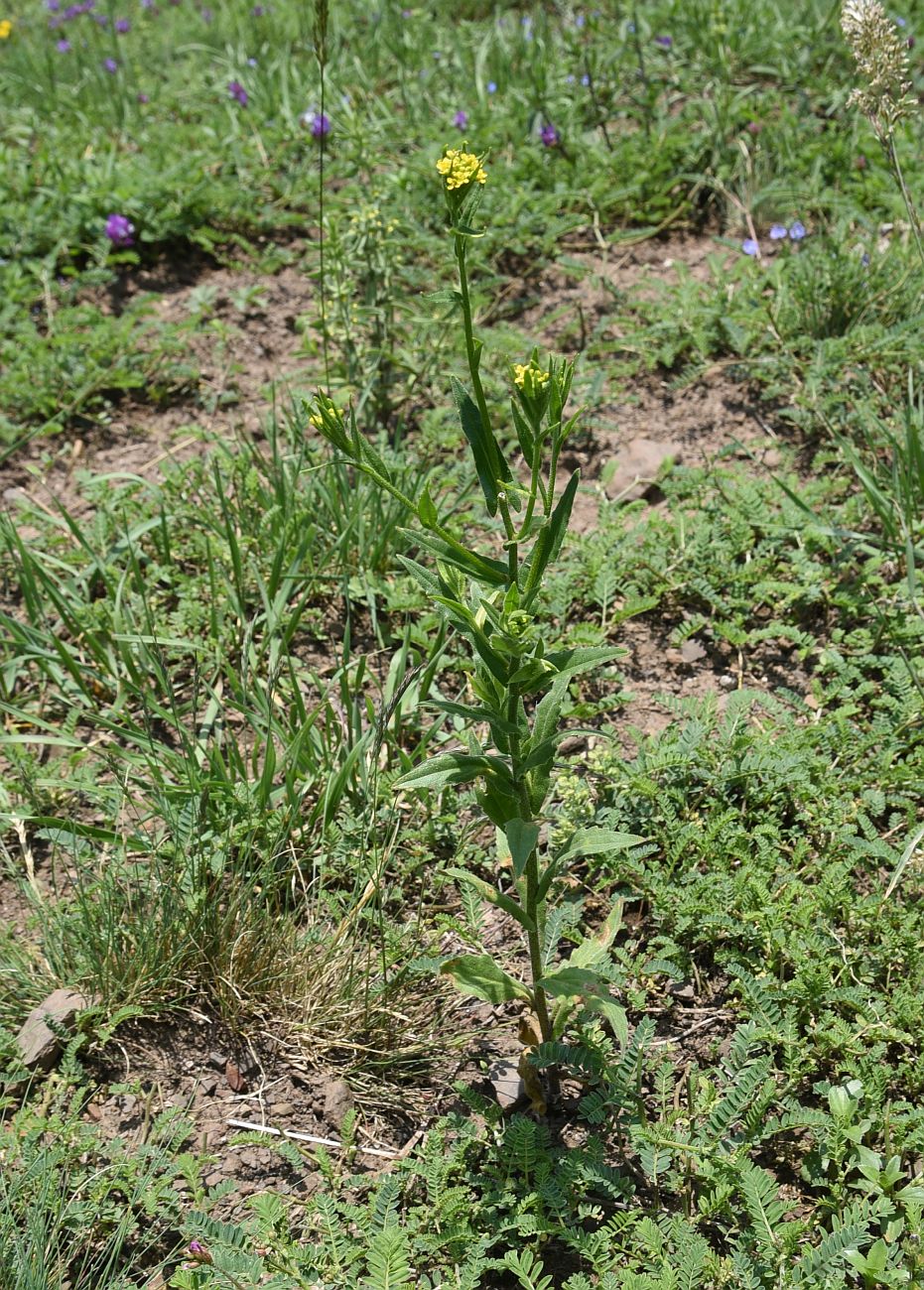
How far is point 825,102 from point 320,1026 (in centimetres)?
394

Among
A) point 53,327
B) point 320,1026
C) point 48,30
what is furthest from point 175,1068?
point 48,30

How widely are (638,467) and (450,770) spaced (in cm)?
176

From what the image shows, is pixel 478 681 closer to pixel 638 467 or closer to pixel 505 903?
pixel 505 903

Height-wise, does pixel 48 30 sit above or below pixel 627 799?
above

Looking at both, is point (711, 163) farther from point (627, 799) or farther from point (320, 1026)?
point (320, 1026)

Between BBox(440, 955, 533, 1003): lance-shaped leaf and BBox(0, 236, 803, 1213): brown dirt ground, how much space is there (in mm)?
225

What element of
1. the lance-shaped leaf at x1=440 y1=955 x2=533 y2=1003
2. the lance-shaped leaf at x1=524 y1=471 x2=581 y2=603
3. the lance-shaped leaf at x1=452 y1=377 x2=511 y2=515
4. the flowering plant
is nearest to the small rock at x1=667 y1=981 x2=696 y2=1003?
the flowering plant

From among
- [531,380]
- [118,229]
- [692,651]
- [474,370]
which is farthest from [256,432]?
[531,380]

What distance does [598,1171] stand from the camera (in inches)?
76.3

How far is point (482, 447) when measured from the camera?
1.76 m

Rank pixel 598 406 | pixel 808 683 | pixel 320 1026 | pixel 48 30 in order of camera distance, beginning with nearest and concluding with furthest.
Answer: pixel 320 1026
pixel 808 683
pixel 598 406
pixel 48 30

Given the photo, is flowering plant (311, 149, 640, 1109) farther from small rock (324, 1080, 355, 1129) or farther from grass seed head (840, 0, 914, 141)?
grass seed head (840, 0, 914, 141)

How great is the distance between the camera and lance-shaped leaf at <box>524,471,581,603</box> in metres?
1.74

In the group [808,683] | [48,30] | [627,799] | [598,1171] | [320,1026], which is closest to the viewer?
[598,1171]
